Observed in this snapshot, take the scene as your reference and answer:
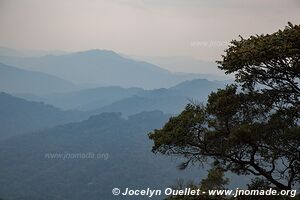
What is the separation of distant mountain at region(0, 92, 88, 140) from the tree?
159 metres

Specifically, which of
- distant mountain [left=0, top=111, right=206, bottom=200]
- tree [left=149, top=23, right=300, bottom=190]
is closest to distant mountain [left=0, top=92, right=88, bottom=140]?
distant mountain [left=0, top=111, right=206, bottom=200]

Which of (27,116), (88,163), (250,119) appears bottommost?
(250,119)

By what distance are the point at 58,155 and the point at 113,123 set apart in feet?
100

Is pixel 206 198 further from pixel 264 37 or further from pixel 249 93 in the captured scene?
pixel 264 37

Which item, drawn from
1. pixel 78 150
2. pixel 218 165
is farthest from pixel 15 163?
pixel 218 165

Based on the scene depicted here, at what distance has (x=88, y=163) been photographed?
95438 millimetres

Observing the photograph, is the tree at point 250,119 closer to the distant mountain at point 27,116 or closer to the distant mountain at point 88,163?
the distant mountain at point 88,163

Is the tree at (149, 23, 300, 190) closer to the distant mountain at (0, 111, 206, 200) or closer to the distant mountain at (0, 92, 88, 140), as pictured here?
the distant mountain at (0, 111, 206, 200)

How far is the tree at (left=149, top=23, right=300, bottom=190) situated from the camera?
174 inches

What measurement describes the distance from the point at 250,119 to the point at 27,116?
17566 cm

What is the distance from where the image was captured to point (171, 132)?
187 inches

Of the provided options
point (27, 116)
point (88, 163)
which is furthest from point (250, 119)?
point (27, 116)

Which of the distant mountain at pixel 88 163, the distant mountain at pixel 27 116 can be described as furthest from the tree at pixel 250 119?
the distant mountain at pixel 27 116

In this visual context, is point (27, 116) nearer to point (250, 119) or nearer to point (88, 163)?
point (88, 163)
